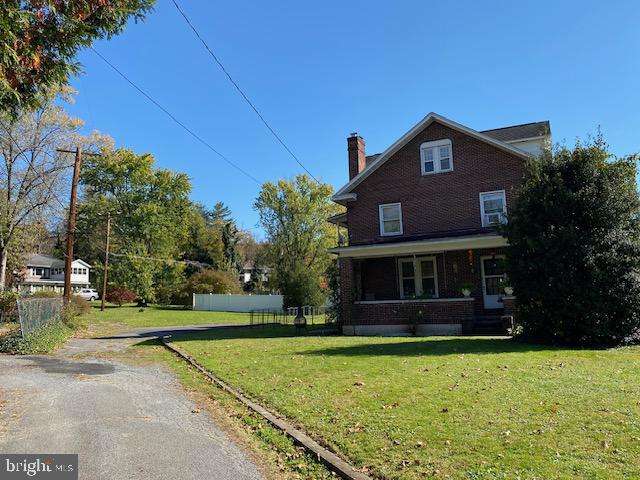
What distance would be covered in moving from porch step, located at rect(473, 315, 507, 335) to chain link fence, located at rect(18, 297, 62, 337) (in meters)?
15.3

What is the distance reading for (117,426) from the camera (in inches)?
274

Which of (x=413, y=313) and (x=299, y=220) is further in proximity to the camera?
Result: (x=299, y=220)

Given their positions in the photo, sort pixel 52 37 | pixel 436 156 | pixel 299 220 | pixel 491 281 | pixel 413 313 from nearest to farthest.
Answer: pixel 52 37, pixel 413 313, pixel 491 281, pixel 436 156, pixel 299 220

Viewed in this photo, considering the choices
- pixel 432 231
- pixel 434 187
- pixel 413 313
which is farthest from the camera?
pixel 434 187

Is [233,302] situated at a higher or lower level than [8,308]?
lower

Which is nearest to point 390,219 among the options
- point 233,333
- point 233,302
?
point 233,333

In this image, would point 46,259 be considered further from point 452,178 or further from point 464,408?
point 464,408

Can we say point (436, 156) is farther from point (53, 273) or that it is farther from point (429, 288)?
point (53, 273)

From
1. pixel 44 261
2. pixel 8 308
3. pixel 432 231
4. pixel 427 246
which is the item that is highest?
pixel 44 261

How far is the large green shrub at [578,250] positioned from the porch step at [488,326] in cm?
322

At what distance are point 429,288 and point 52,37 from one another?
54.9 ft

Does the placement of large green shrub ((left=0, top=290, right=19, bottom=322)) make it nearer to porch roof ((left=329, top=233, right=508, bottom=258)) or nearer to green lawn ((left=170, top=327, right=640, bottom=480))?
porch roof ((left=329, top=233, right=508, bottom=258))

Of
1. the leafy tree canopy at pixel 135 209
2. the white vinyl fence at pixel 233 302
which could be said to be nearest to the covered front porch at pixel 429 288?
the white vinyl fence at pixel 233 302

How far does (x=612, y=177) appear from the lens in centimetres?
1345
